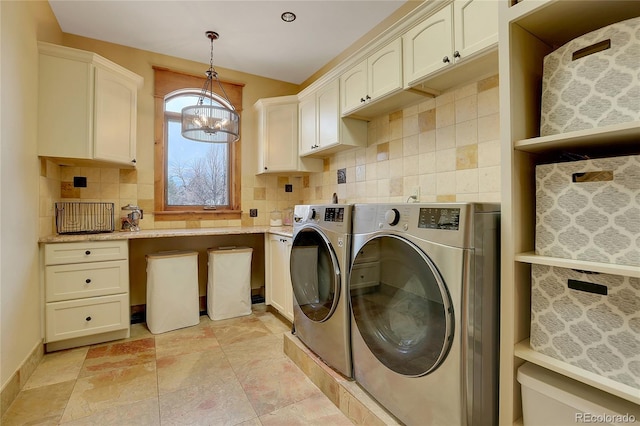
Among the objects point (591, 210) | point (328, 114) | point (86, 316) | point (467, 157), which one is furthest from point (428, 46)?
point (86, 316)

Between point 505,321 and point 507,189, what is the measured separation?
451 millimetres

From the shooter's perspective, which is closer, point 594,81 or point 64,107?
point 594,81

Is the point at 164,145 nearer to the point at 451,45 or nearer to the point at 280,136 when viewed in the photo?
the point at 280,136

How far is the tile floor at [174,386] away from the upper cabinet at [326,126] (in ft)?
5.73

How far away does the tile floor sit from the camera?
1573 mm

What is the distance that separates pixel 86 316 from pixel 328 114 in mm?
2524

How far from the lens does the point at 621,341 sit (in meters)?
0.85

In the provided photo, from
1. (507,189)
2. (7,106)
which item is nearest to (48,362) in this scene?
(7,106)

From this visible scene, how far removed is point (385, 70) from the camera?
217 cm

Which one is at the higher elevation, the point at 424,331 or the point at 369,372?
the point at 424,331

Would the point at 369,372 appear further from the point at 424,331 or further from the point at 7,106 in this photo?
the point at 7,106

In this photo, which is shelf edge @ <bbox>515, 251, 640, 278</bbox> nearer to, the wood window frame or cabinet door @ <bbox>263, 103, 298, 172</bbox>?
cabinet door @ <bbox>263, 103, 298, 172</bbox>

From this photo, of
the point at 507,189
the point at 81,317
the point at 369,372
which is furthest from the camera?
the point at 81,317

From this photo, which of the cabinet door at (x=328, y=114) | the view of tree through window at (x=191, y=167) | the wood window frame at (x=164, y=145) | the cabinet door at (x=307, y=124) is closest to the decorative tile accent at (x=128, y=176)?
the wood window frame at (x=164, y=145)
